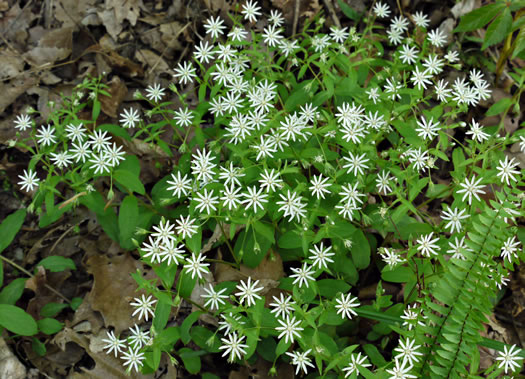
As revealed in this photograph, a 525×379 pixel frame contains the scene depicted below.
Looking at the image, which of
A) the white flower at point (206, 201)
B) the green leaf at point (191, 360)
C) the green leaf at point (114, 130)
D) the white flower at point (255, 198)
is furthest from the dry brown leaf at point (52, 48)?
the green leaf at point (191, 360)

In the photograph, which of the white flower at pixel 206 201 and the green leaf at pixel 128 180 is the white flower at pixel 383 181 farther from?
the green leaf at pixel 128 180

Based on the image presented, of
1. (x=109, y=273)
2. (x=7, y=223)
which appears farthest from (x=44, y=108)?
(x=109, y=273)

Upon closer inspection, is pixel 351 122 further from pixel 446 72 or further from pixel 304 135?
pixel 446 72

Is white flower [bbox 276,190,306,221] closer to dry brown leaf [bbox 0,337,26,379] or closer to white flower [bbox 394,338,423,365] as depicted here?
white flower [bbox 394,338,423,365]

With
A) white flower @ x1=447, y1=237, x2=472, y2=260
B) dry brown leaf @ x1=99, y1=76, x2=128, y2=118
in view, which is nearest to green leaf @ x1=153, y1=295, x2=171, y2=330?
white flower @ x1=447, y1=237, x2=472, y2=260

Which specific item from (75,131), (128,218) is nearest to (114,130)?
(75,131)

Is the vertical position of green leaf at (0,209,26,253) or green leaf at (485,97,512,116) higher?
green leaf at (485,97,512,116)
